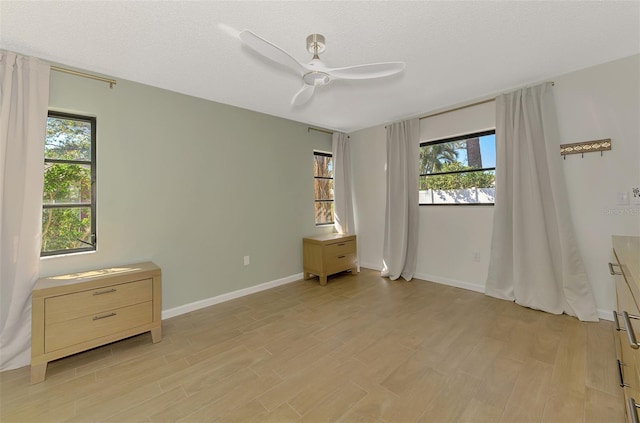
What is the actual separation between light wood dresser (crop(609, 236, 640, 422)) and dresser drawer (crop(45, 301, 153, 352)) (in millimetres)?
2963

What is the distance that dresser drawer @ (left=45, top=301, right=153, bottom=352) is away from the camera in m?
1.88

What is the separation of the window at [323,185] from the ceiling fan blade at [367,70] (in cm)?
241

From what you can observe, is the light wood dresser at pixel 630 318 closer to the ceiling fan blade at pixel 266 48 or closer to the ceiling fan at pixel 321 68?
the ceiling fan at pixel 321 68

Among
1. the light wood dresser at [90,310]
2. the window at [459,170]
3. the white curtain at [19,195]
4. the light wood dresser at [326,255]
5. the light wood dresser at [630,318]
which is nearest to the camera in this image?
the light wood dresser at [630,318]

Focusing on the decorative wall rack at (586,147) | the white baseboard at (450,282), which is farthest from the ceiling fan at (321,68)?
the white baseboard at (450,282)

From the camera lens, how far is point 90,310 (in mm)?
2010

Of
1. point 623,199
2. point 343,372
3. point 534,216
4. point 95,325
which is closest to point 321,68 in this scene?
point 343,372

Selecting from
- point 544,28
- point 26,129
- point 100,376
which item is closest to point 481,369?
point 544,28

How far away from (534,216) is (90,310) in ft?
13.8

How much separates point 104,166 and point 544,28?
386cm

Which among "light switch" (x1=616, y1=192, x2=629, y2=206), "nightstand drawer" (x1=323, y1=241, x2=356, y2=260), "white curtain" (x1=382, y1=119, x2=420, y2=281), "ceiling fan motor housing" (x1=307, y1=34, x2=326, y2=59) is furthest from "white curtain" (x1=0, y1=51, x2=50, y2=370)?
"light switch" (x1=616, y1=192, x2=629, y2=206)

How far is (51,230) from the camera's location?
90.3 inches

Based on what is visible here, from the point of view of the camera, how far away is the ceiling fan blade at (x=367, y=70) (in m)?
1.80

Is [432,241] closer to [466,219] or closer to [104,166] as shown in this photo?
[466,219]
